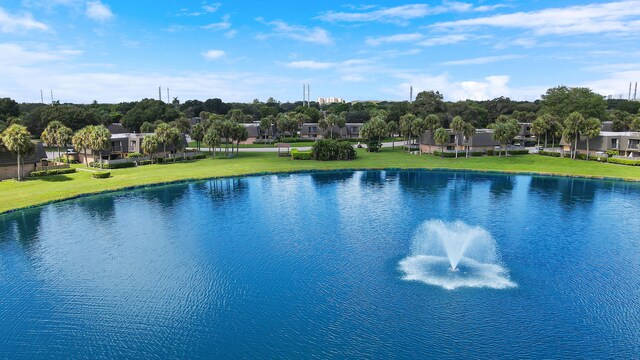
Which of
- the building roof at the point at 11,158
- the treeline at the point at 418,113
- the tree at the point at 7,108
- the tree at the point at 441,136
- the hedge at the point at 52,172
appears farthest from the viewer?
the tree at the point at 7,108

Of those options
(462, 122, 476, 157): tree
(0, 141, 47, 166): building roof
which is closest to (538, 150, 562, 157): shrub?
(462, 122, 476, 157): tree

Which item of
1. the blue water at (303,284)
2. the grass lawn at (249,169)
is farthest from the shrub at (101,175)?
the blue water at (303,284)

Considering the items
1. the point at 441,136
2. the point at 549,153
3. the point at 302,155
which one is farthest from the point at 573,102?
the point at 302,155

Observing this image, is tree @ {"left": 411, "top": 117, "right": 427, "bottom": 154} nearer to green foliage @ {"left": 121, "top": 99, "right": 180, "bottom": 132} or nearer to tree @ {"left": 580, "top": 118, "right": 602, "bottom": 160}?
tree @ {"left": 580, "top": 118, "right": 602, "bottom": 160}

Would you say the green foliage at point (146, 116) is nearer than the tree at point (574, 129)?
No

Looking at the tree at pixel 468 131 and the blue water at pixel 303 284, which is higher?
the tree at pixel 468 131

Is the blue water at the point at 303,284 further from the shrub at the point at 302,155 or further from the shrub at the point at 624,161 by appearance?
the shrub at the point at 302,155

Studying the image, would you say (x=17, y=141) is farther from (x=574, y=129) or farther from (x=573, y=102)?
(x=573, y=102)

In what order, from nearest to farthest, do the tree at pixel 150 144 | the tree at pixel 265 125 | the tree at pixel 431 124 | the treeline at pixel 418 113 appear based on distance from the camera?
the tree at pixel 150 144, the tree at pixel 431 124, the treeline at pixel 418 113, the tree at pixel 265 125
